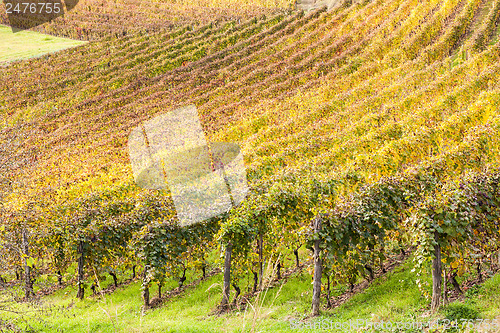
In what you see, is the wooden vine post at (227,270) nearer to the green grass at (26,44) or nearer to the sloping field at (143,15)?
the sloping field at (143,15)

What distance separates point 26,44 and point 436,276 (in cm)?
6960

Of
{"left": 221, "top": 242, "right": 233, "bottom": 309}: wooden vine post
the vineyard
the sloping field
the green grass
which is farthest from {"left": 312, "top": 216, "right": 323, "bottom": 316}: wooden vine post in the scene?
the green grass

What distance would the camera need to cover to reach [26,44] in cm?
6103

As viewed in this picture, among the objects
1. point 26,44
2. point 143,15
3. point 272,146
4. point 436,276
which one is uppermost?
point 143,15

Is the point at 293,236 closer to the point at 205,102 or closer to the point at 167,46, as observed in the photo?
the point at 205,102

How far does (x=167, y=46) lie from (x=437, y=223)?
163 feet

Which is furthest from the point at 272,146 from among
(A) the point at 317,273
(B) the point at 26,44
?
(B) the point at 26,44

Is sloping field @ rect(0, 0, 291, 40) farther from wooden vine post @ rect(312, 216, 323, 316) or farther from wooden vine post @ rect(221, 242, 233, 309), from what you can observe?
wooden vine post @ rect(312, 216, 323, 316)

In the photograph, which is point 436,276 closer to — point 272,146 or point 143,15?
point 272,146

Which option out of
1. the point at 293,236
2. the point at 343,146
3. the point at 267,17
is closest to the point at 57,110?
the point at 267,17

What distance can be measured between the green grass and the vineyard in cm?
331

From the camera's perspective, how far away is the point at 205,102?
39.1 metres

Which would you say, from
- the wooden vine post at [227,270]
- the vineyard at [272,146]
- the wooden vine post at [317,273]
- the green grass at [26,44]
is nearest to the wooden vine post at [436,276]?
the vineyard at [272,146]

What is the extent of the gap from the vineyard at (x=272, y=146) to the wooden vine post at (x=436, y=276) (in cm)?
3
